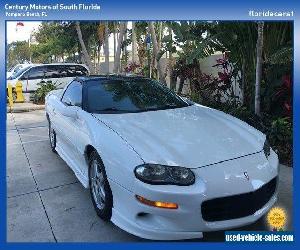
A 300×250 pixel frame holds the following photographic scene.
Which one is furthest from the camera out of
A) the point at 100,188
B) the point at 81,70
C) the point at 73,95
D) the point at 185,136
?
the point at 81,70

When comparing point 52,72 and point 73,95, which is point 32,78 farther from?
point 73,95

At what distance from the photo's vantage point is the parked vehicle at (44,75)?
43.0ft

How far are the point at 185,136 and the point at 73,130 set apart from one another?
150 cm

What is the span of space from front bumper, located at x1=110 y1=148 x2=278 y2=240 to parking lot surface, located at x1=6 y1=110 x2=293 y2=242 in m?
0.30

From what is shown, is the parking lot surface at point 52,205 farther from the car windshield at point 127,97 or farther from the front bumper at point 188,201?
the car windshield at point 127,97

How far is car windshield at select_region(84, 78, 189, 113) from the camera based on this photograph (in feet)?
12.9

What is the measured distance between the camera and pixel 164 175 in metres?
2.71

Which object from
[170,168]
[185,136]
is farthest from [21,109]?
[170,168]

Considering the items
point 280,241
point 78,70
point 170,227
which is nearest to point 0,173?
point 170,227

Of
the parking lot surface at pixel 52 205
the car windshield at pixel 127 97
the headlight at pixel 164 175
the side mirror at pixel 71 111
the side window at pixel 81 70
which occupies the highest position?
the side window at pixel 81 70

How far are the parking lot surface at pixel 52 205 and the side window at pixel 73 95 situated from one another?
36.0 inches

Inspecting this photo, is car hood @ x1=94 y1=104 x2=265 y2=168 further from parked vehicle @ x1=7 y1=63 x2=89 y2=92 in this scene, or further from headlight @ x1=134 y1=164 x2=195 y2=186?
parked vehicle @ x1=7 y1=63 x2=89 y2=92

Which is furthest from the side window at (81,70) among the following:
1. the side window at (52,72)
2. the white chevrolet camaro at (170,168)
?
the white chevrolet camaro at (170,168)

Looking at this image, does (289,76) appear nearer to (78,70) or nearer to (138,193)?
(138,193)
